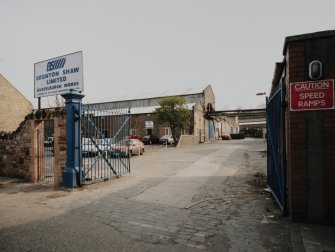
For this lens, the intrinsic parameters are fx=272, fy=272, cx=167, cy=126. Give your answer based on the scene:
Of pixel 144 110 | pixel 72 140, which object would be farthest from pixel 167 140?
pixel 72 140

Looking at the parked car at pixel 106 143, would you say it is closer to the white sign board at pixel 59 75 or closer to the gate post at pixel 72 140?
the gate post at pixel 72 140

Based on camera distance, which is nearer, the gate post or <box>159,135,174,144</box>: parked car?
the gate post

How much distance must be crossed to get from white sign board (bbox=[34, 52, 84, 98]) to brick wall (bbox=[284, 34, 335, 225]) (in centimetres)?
733

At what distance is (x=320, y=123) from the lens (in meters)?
4.64

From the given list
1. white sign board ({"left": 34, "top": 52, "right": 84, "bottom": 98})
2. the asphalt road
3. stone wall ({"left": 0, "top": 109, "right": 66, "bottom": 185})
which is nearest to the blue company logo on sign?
white sign board ({"left": 34, "top": 52, "right": 84, "bottom": 98})

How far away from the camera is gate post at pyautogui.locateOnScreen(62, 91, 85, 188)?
8.31 m

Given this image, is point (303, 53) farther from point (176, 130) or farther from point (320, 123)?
point (176, 130)

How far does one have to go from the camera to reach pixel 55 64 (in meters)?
10.6

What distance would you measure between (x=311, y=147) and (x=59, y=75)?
914 cm

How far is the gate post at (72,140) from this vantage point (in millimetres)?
8312

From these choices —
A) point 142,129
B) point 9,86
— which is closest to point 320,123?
point 9,86

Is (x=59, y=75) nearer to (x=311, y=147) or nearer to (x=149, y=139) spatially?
(x=311, y=147)

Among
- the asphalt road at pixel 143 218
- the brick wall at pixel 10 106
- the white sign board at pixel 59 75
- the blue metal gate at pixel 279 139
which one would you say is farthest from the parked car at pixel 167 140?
the blue metal gate at pixel 279 139

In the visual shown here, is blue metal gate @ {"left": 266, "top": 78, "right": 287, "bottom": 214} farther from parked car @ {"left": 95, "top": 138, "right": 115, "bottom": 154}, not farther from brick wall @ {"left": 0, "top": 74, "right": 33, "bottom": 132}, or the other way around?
brick wall @ {"left": 0, "top": 74, "right": 33, "bottom": 132}
